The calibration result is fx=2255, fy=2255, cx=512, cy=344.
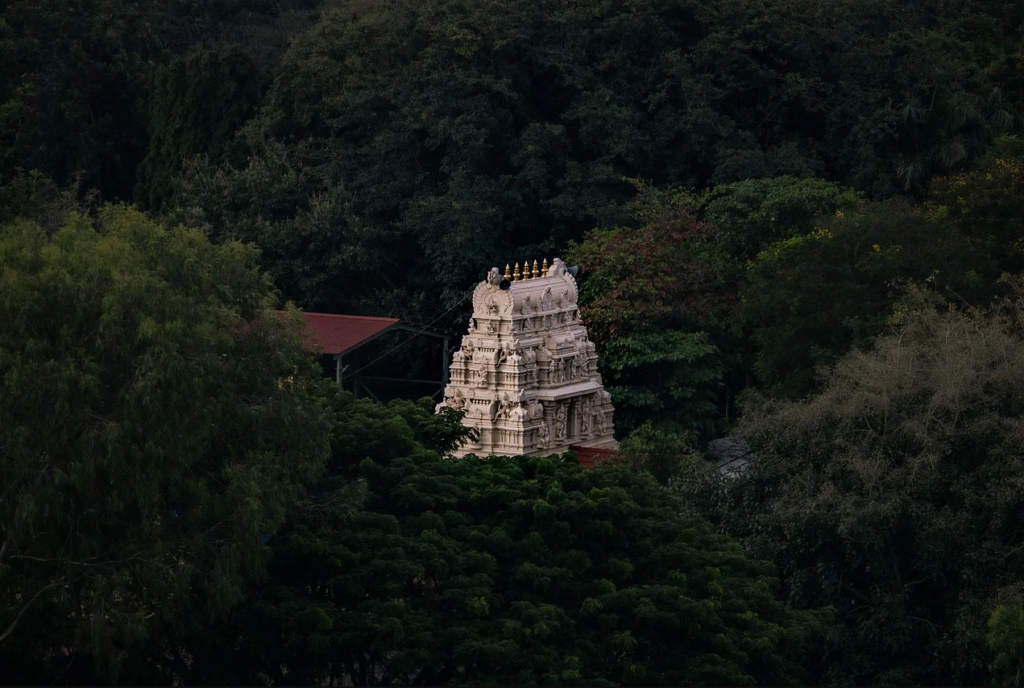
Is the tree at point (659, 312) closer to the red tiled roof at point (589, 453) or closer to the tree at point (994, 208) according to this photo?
the red tiled roof at point (589, 453)

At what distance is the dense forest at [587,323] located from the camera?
24.3 metres

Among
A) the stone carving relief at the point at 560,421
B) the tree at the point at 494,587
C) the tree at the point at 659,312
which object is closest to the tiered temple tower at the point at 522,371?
the stone carving relief at the point at 560,421

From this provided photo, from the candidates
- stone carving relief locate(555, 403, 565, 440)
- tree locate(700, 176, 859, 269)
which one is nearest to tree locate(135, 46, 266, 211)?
tree locate(700, 176, 859, 269)

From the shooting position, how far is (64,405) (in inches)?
925

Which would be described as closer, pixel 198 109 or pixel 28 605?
pixel 28 605

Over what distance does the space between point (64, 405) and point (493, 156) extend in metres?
26.5

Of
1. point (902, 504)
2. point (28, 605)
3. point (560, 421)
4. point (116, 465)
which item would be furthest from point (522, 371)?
point (28, 605)

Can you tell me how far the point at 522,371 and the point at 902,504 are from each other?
31.2ft

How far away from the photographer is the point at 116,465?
23.6 m

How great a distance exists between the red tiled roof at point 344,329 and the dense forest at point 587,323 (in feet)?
12.9

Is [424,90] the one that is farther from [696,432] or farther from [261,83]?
[696,432]

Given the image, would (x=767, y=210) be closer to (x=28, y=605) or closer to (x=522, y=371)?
(x=522, y=371)

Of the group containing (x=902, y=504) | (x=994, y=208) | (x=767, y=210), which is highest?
(x=767, y=210)

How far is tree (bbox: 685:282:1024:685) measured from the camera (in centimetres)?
2992
